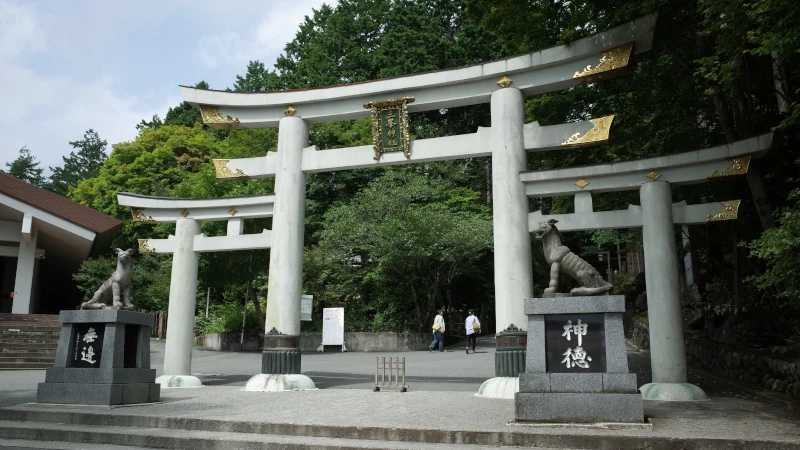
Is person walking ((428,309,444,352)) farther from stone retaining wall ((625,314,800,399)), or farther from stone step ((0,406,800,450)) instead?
stone step ((0,406,800,450))

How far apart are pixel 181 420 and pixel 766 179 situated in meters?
11.0

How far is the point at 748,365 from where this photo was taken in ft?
35.2

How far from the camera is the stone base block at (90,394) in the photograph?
860 cm

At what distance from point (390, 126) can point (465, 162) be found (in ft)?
63.0

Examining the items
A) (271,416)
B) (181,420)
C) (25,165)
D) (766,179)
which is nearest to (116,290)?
(181,420)

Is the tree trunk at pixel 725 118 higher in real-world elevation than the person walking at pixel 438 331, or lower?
higher

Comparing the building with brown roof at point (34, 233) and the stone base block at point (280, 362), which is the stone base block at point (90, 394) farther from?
the building with brown roof at point (34, 233)

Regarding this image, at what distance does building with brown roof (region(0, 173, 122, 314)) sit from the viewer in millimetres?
20641

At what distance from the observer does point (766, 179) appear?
11344 millimetres

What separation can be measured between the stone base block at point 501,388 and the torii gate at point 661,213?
1982 millimetres

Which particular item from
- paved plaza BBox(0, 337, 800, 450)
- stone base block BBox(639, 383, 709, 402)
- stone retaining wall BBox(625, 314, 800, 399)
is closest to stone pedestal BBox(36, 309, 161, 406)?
paved plaza BBox(0, 337, 800, 450)

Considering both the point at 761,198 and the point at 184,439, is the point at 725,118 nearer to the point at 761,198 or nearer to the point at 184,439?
the point at 761,198

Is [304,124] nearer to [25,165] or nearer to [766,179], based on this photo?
[766,179]

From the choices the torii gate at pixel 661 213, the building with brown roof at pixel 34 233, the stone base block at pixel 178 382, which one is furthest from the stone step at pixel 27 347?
the torii gate at pixel 661 213
